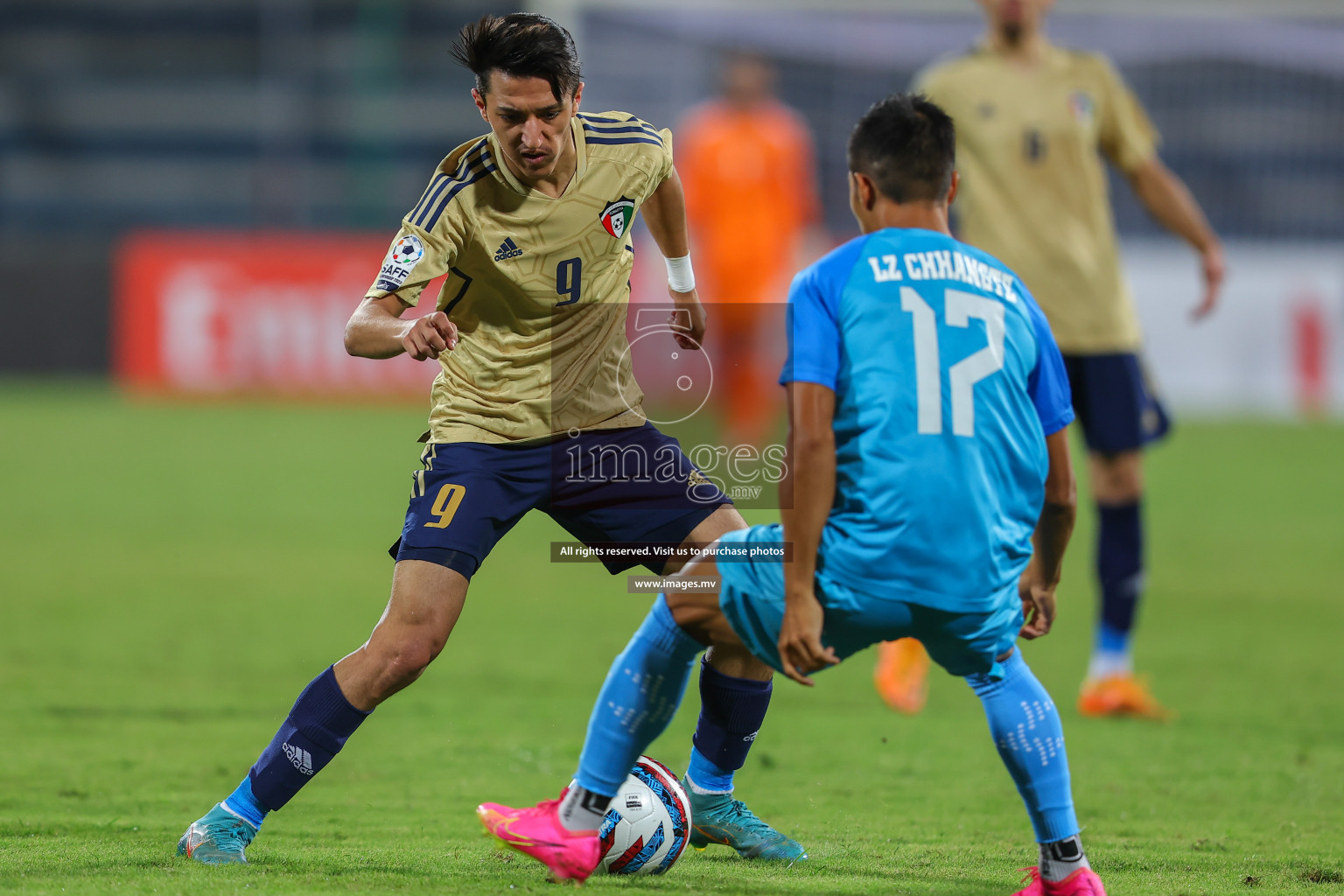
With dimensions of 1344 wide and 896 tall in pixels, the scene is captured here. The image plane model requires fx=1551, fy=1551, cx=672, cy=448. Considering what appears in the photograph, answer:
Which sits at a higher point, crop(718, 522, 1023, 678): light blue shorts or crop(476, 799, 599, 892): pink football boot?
crop(718, 522, 1023, 678): light blue shorts

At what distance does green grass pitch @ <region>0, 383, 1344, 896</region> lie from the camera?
11.7 ft

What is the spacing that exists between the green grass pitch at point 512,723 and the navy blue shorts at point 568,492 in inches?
29.9

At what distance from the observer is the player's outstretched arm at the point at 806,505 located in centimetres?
296

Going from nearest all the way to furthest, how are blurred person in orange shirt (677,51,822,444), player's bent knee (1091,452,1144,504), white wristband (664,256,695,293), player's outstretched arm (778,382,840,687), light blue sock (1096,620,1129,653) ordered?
1. player's outstretched arm (778,382,840,687)
2. white wristband (664,256,695,293)
3. light blue sock (1096,620,1129,653)
4. player's bent knee (1091,452,1144,504)
5. blurred person in orange shirt (677,51,822,444)

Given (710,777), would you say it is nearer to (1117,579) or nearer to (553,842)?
(553,842)

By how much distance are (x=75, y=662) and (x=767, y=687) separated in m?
3.48

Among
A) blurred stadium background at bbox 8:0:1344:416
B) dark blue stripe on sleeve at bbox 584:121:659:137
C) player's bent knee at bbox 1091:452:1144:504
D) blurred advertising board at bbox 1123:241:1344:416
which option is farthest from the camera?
blurred stadium background at bbox 8:0:1344:416

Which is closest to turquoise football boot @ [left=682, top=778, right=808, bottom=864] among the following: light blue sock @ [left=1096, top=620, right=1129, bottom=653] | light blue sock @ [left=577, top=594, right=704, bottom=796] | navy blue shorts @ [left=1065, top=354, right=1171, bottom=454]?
light blue sock @ [left=577, top=594, right=704, bottom=796]

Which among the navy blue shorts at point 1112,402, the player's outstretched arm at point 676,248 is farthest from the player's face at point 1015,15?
the player's outstretched arm at point 676,248

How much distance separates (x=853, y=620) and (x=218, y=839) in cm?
155

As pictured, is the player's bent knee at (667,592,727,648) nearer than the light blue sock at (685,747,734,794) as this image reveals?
Yes

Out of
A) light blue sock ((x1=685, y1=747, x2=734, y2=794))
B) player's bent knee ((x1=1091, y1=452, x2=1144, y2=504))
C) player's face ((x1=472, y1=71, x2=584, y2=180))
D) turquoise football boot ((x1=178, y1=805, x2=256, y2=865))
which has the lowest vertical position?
turquoise football boot ((x1=178, y1=805, x2=256, y2=865))

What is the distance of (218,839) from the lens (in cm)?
349

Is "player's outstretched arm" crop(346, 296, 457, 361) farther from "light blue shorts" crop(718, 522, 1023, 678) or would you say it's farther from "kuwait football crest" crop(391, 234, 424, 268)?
"light blue shorts" crop(718, 522, 1023, 678)
